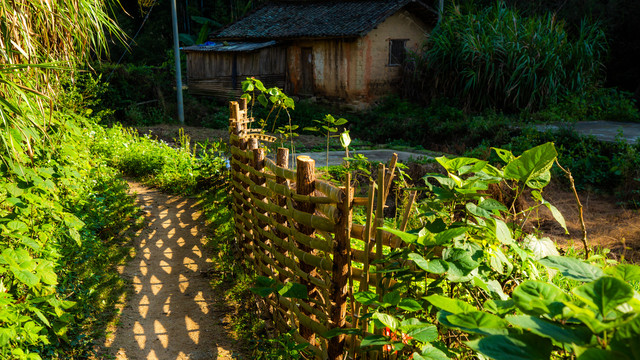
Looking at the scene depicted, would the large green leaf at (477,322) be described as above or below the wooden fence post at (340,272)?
above

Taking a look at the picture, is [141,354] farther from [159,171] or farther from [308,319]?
[159,171]

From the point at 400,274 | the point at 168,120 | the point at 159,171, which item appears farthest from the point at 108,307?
the point at 168,120

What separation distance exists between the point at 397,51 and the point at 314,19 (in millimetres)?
2865

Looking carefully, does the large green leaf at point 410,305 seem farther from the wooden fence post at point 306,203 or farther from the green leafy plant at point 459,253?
the wooden fence post at point 306,203

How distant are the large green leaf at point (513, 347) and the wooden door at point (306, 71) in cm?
1504

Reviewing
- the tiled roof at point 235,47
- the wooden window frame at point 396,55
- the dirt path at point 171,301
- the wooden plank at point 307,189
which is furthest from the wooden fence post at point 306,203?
the tiled roof at point 235,47

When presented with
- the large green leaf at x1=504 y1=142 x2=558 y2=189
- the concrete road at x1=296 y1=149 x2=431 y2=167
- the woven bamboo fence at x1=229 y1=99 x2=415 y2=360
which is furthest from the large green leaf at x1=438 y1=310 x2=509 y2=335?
the concrete road at x1=296 y1=149 x2=431 y2=167

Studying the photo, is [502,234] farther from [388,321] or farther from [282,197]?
[282,197]

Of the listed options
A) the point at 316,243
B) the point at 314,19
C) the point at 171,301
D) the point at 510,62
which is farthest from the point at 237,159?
the point at 314,19

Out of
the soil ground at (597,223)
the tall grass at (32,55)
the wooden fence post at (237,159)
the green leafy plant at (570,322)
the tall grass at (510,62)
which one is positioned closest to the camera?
the green leafy plant at (570,322)

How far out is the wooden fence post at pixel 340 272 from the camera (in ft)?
8.30

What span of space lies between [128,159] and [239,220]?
146 inches

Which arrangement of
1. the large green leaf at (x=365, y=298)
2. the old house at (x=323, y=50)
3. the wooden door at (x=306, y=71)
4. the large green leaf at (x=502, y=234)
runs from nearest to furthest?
→ the large green leaf at (x=502, y=234) < the large green leaf at (x=365, y=298) < the old house at (x=323, y=50) < the wooden door at (x=306, y=71)

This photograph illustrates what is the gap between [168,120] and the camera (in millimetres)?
14984
